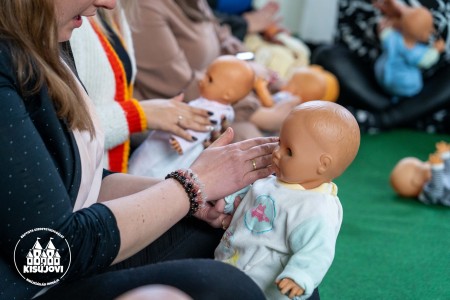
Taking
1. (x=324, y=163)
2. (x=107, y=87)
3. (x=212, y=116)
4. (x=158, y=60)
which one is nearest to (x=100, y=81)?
(x=107, y=87)

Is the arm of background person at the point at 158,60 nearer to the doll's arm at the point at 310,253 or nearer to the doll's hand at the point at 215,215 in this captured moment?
the doll's hand at the point at 215,215

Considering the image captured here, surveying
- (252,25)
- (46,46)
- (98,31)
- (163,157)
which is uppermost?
(46,46)

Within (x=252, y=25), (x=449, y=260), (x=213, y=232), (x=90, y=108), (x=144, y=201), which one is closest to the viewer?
(x=144, y=201)

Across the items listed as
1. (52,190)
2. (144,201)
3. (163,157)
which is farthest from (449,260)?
(52,190)

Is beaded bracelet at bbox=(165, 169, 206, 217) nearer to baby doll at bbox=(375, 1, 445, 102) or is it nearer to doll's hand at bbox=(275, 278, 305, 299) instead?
doll's hand at bbox=(275, 278, 305, 299)

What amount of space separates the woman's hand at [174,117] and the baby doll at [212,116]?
3.0 inches

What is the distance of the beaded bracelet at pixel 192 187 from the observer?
47.1 inches

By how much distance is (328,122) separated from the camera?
1206 millimetres

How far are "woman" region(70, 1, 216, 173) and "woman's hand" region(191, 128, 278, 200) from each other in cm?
48

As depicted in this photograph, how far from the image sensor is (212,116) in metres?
1.94

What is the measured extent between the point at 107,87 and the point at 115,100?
7 centimetres

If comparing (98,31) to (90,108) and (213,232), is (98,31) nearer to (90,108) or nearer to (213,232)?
(90,108)

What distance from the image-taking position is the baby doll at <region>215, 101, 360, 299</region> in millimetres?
1193

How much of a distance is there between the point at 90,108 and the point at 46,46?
0.76 ft
